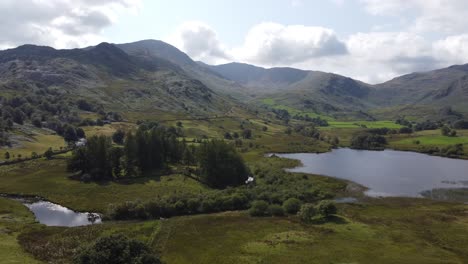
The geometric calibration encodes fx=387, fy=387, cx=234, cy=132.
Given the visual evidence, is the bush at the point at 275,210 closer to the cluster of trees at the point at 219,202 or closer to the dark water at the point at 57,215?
the cluster of trees at the point at 219,202

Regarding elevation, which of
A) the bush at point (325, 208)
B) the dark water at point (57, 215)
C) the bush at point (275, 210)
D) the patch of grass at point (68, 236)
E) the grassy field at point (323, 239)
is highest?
the bush at point (325, 208)

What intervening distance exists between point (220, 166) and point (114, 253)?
90638mm

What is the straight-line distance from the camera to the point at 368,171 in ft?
640

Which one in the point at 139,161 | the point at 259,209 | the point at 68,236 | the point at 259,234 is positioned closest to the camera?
the point at 68,236

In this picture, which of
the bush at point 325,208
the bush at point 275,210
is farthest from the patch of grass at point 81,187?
the bush at point 325,208

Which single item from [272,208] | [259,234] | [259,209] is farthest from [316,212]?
[259,234]

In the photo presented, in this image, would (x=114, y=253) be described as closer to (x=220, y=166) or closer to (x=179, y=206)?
(x=179, y=206)

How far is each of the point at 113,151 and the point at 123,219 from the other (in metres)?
53.3

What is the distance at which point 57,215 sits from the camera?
359 ft

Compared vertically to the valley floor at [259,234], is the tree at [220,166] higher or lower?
higher

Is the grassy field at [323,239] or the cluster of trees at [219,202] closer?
the grassy field at [323,239]

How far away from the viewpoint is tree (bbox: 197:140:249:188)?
478ft

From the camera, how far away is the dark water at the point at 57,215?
103 m

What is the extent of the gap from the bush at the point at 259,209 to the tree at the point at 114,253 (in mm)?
52425
